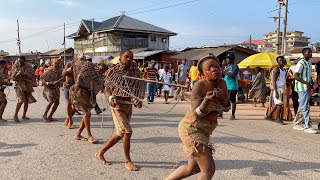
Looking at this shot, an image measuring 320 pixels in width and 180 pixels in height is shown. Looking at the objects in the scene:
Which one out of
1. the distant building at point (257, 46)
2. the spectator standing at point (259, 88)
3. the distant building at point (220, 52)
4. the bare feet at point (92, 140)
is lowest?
the bare feet at point (92, 140)

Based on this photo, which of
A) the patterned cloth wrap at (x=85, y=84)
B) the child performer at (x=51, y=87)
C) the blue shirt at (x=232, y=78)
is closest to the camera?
Answer: the patterned cloth wrap at (x=85, y=84)

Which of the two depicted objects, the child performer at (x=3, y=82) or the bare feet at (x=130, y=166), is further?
the child performer at (x=3, y=82)

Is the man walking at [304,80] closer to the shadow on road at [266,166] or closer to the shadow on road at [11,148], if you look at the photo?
the shadow on road at [266,166]

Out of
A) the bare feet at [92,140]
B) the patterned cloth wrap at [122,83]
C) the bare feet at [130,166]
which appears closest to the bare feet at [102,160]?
the bare feet at [130,166]

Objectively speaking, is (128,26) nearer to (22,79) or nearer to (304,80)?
(22,79)

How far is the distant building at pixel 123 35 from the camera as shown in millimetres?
37375

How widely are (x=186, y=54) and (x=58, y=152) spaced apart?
18.0 m

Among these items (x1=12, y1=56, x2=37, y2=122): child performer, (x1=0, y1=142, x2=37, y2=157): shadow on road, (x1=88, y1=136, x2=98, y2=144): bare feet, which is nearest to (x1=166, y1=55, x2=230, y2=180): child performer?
(x1=88, y1=136, x2=98, y2=144): bare feet

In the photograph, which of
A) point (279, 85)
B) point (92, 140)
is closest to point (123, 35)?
point (279, 85)

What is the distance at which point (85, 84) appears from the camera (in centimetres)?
646

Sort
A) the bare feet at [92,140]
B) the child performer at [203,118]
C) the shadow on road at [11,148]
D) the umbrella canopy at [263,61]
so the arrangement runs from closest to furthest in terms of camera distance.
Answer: the child performer at [203,118] < the shadow on road at [11,148] < the bare feet at [92,140] < the umbrella canopy at [263,61]

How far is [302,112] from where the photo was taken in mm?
7777

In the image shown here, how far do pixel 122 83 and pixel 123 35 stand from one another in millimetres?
33267

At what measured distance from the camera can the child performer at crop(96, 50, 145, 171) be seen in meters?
4.85
